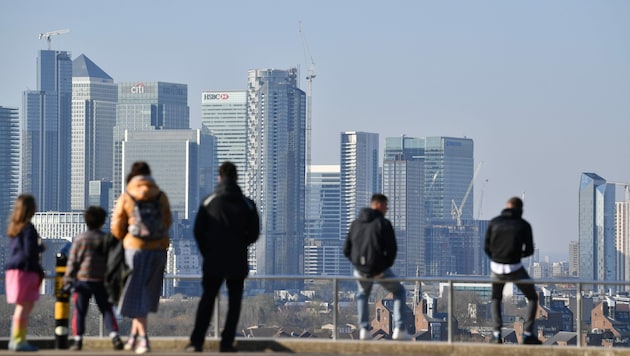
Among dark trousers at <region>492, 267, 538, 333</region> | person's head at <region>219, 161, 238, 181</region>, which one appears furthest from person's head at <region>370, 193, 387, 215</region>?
person's head at <region>219, 161, 238, 181</region>

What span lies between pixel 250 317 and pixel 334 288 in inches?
93.5

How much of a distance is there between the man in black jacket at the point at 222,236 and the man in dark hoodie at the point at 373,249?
274 centimetres

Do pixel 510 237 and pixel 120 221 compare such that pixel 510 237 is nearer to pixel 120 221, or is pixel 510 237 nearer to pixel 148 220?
pixel 148 220

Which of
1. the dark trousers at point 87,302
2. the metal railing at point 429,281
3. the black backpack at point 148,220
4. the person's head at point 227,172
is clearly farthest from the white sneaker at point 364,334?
the black backpack at point 148,220

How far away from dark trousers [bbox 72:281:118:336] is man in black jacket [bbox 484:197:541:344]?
185 inches

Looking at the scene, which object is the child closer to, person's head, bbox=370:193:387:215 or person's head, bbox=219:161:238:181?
person's head, bbox=219:161:238:181

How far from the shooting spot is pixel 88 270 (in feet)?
57.7

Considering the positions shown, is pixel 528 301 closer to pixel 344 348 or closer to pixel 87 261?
pixel 344 348

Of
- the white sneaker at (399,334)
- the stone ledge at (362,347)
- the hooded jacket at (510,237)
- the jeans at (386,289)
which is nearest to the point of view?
the stone ledge at (362,347)

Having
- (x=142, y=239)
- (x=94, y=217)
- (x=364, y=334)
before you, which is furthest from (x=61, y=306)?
(x=364, y=334)

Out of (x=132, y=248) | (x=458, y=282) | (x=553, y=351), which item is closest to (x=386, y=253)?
(x=458, y=282)

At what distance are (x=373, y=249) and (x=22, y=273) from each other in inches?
179

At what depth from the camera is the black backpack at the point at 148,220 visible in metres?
16.9

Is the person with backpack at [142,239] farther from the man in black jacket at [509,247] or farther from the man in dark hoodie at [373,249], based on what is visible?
the man in black jacket at [509,247]
